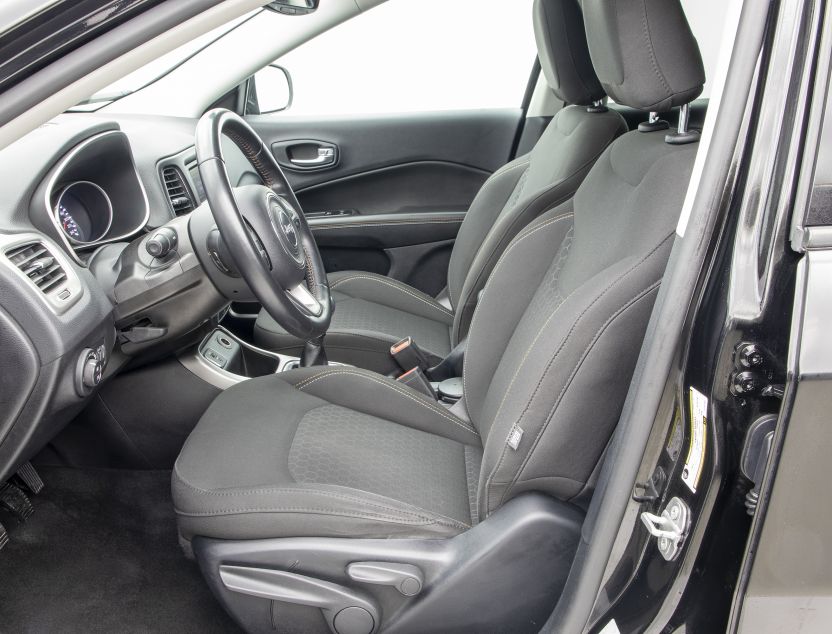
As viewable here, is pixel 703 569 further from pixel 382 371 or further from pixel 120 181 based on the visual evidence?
pixel 120 181

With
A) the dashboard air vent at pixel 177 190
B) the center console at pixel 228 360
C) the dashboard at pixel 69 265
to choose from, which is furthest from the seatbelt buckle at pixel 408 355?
the dashboard air vent at pixel 177 190

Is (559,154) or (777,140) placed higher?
(777,140)

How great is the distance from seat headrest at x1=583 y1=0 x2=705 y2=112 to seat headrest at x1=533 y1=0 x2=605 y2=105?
633 mm

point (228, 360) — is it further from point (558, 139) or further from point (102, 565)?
point (558, 139)

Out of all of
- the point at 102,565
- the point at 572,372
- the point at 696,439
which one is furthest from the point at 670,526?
the point at 102,565

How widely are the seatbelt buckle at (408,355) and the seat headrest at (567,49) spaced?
66 centimetres

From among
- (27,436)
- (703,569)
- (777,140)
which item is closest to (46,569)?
(27,436)

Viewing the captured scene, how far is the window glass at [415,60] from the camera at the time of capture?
259 cm

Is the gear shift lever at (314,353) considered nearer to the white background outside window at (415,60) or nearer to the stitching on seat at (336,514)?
the stitching on seat at (336,514)

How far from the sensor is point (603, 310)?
967 mm

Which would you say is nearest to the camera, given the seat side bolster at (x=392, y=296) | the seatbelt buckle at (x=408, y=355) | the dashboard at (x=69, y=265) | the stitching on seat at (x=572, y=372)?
the stitching on seat at (x=572, y=372)

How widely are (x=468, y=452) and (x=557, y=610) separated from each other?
421 mm

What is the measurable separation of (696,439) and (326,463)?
61cm

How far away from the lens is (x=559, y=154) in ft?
5.70
